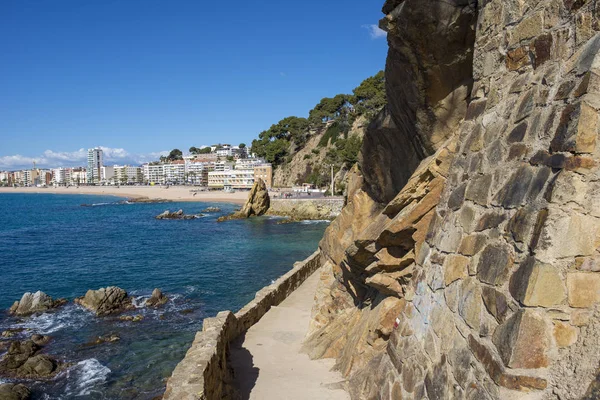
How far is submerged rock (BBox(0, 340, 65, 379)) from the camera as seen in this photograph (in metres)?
15.4

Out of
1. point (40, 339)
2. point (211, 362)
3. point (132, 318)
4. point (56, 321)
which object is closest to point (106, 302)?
point (56, 321)

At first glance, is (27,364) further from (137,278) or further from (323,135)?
(323,135)

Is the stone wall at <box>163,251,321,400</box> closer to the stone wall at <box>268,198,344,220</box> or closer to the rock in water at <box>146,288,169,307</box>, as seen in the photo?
the rock in water at <box>146,288,169,307</box>

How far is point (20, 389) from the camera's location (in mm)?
13781

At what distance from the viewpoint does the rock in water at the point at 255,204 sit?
6612 centimetres

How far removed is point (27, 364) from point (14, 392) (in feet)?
8.03

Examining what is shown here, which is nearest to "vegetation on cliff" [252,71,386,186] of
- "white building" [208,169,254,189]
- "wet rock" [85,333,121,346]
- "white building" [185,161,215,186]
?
"white building" [208,169,254,189]

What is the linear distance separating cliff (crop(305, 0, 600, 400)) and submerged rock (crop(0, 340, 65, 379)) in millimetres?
13090

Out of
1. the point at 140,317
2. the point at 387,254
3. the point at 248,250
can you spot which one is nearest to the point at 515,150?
the point at 387,254

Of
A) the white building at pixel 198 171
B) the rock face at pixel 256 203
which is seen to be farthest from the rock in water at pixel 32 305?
the white building at pixel 198 171

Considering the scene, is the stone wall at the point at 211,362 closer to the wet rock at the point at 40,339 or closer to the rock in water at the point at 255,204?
the wet rock at the point at 40,339

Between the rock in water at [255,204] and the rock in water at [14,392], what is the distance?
2005 inches

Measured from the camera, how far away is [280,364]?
37.2 ft

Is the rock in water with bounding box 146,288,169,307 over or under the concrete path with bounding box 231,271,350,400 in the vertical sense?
under
